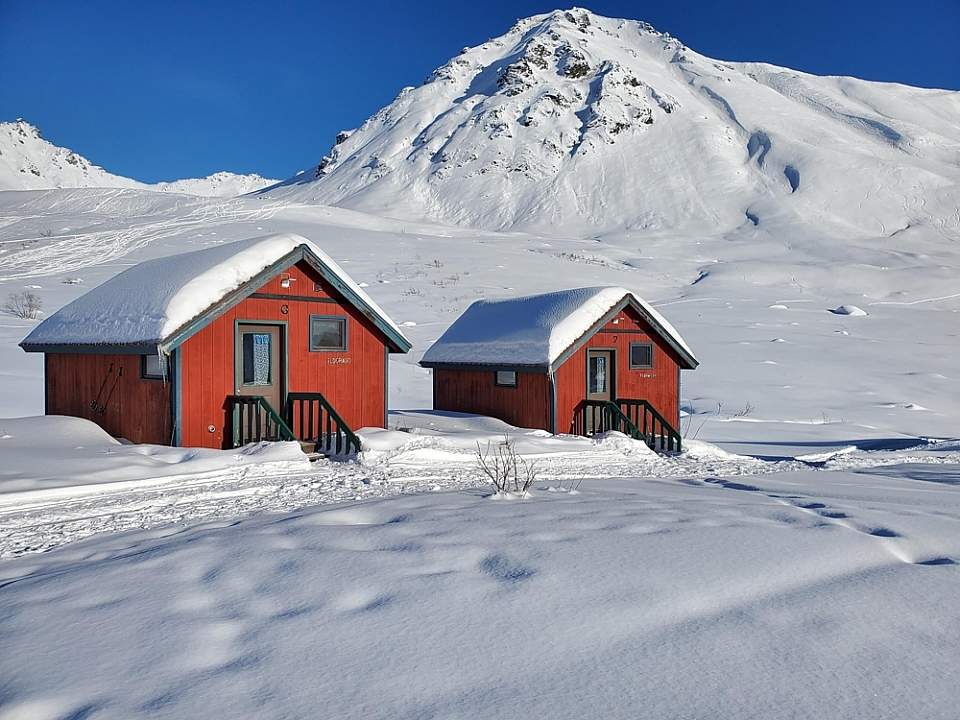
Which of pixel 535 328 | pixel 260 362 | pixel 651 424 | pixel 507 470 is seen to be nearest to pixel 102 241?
pixel 535 328

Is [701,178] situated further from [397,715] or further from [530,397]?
[397,715]

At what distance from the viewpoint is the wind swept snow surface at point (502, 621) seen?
10.6 ft

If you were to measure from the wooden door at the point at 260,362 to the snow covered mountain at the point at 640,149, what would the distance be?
82.2 m

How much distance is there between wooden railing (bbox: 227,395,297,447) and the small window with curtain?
890 centimetres

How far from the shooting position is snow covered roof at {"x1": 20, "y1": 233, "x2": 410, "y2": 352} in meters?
11.9

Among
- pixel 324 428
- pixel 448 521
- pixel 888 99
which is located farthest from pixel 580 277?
pixel 888 99

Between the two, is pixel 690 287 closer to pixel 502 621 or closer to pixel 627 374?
pixel 627 374

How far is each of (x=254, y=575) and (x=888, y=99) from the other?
164 meters

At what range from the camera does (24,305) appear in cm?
3391

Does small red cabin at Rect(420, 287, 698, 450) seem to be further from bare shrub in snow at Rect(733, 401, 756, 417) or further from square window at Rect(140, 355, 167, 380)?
square window at Rect(140, 355, 167, 380)

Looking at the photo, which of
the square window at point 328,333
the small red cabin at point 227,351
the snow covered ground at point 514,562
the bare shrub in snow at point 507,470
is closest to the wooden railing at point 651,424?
the snow covered ground at point 514,562

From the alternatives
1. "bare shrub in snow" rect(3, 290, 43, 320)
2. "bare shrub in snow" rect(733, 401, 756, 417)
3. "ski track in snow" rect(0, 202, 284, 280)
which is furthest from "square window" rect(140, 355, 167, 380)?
"ski track in snow" rect(0, 202, 284, 280)

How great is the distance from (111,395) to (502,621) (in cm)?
1151

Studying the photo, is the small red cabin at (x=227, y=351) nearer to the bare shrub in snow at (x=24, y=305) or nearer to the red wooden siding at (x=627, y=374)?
the red wooden siding at (x=627, y=374)
